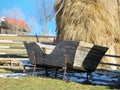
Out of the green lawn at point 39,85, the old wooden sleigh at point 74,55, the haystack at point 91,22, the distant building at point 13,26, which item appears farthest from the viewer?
the distant building at point 13,26

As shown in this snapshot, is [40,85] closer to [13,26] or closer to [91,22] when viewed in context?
[91,22]

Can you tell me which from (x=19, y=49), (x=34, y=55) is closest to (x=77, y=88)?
(x=34, y=55)

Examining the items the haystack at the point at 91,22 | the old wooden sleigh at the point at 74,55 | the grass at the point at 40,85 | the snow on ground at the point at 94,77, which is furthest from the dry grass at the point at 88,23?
the grass at the point at 40,85

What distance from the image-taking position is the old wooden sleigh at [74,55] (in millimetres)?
11320

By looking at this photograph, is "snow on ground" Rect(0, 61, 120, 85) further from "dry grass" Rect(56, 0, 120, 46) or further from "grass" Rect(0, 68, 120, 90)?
"dry grass" Rect(56, 0, 120, 46)

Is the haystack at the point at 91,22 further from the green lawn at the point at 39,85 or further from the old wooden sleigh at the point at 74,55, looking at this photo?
the green lawn at the point at 39,85

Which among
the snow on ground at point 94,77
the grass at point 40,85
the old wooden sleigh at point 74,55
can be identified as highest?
Result: the old wooden sleigh at point 74,55

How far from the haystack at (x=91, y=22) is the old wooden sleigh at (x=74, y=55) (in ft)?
10.6

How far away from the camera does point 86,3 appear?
51.4 ft

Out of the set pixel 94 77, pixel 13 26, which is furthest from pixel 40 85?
pixel 13 26

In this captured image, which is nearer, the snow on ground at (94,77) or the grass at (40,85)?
the grass at (40,85)

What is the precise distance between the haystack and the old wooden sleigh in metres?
3.22

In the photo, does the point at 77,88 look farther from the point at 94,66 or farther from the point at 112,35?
the point at 112,35

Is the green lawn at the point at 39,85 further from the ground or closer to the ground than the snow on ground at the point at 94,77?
further from the ground
